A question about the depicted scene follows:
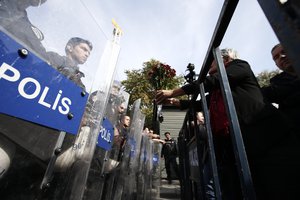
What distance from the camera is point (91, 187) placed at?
1.24 metres

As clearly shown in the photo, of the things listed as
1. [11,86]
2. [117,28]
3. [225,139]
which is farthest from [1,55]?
[225,139]

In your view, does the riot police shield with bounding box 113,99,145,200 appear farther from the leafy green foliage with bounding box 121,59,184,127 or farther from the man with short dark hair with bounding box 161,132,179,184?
the leafy green foliage with bounding box 121,59,184,127

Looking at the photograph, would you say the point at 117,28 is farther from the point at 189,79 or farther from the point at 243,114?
the point at 189,79

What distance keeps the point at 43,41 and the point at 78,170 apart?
630 millimetres

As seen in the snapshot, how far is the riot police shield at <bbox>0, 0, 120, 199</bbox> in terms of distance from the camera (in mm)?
671

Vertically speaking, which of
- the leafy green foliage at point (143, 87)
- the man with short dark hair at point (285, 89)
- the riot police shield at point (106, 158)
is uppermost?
the leafy green foliage at point (143, 87)

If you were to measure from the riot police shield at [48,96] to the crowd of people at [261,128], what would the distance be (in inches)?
30.4

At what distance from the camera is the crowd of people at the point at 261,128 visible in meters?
0.99

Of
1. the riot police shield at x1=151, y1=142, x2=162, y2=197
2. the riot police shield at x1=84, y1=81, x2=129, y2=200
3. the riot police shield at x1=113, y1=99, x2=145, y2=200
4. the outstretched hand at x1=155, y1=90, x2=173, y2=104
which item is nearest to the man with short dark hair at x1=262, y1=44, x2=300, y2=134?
the outstretched hand at x1=155, y1=90, x2=173, y2=104

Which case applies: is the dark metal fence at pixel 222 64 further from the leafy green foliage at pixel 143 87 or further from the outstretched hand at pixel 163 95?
the leafy green foliage at pixel 143 87

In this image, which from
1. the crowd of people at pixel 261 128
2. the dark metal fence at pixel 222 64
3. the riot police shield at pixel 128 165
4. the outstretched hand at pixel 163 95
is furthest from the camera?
the riot police shield at pixel 128 165

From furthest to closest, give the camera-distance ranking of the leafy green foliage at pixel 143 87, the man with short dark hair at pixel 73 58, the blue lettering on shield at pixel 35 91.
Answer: the leafy green foliage at pixel 143 87, the man with short dark hair at pixel 73 58, the blue lettering on shield at pixel 35 91

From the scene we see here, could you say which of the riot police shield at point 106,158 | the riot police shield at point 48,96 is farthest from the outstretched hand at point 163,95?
the riot police shield at point 48,96

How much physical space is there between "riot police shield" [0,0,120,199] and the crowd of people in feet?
2.53
